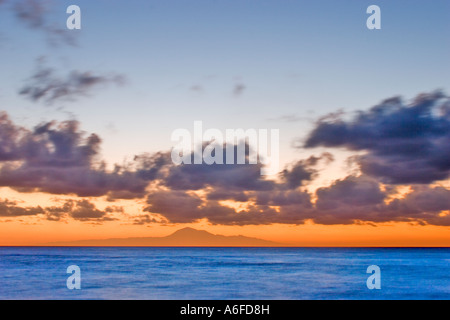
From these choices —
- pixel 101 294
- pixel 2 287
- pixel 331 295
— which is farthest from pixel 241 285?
pixel 2 287

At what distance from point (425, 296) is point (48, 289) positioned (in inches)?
1280

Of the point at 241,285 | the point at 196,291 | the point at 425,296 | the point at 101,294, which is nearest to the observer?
the point at 101,294

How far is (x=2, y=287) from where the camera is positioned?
42969mm
